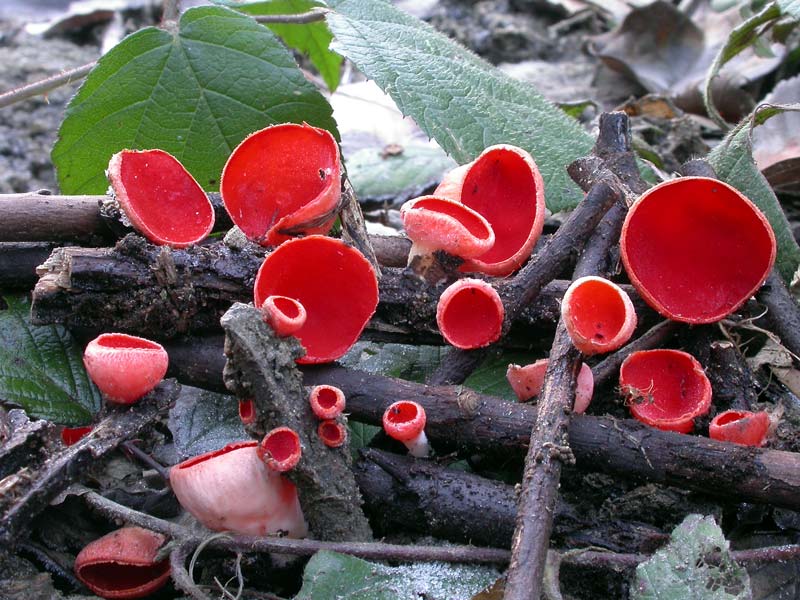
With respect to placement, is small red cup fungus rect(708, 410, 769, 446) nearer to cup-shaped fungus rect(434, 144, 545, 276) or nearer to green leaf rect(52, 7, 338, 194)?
cup-shaped fungus rect(434, 144, 545, 276)

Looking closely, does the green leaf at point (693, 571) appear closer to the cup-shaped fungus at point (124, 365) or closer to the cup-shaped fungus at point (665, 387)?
the cup-shaped fungus at point (665, 387)

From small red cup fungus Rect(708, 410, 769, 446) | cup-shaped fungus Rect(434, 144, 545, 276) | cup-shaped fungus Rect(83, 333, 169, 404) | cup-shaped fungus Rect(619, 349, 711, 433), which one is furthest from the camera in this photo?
cup-shaped fungus Rect(434, 144, 545, 276)

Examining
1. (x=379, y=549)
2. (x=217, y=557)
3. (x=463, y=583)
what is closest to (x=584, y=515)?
(x=463, y=583)

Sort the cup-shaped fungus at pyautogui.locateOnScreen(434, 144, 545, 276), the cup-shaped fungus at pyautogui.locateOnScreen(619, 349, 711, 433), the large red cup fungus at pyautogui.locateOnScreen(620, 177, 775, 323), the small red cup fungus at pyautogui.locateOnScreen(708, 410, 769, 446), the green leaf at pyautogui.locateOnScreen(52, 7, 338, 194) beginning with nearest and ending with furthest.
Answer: the small red cup fungus at pyautogui.locateOnScreen(708, 410, 769, 446) → the cup-shaped fungus at pyautogui.locateOnScreen(619, 349, 711, 433) → the large red cup fungus at pyautogui.locateOnScreen(620, 177, 775, 323) → the cup-shaped fungus at pyautogui.locateOnScreen(434, 144, 545, 276) → the green leaf at pyautogui.locateOnScreen(52, 7, 338, 194)

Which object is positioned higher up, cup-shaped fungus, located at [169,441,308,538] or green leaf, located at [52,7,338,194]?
green leaf, located at [52,7,338,194]

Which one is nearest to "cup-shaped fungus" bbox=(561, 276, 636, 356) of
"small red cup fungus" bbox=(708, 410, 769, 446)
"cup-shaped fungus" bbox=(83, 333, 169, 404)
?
"small red cup fungus" bbox=(708, 410, 769, 446)

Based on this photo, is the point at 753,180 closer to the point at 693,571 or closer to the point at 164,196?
the point at 693,571

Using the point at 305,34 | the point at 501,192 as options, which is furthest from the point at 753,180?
the point at 305,34
